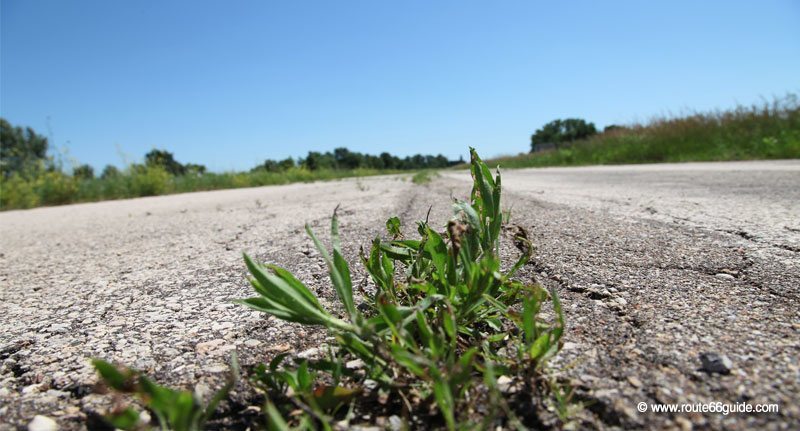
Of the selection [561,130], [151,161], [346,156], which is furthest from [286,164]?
[561,130]

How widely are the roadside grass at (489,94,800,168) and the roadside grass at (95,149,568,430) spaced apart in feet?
23.2

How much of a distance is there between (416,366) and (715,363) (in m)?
0.38

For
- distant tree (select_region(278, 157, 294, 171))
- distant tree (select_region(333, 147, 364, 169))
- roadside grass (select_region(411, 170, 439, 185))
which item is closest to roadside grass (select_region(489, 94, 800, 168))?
roadside grass (select_region(411, 170, 439, 185))

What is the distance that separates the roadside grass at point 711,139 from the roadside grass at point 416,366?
707cm

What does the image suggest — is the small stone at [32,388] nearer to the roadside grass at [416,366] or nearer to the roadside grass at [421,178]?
the roadside grass at [416,366]

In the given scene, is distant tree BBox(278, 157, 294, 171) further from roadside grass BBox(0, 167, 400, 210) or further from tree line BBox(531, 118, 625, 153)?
tree line BBox(531, 118, 625, 153)

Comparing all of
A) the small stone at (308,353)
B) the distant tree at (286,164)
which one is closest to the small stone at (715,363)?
the small stone at (308,353)

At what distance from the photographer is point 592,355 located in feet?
2.02

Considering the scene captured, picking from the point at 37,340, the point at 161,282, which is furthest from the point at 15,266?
the point at 37,340

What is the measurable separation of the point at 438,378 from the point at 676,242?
106cm

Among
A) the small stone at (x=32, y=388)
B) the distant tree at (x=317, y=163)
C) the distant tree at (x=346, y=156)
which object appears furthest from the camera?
the distant tree at (x=346, y=156)

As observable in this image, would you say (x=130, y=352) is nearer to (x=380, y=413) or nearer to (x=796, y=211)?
(x=380, y=413)

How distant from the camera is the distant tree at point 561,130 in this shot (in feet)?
213

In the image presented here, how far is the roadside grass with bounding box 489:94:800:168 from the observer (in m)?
9.11
